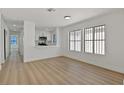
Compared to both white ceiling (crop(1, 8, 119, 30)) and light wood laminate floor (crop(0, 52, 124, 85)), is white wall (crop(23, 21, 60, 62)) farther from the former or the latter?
light wood laminate floor (crop(0, 52, 124, 85))

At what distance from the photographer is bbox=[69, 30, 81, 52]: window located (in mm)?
8883

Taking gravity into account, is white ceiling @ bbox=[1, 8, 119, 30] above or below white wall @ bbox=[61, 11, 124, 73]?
above

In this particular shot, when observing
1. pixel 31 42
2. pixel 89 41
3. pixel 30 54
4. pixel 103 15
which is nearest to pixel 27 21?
pixel 31 42

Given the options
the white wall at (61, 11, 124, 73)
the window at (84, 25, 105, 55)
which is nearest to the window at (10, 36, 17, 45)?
the window at (84, 25, 105, 55)

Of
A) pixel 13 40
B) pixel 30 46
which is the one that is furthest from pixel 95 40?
pixel 13 40

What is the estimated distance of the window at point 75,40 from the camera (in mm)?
8883

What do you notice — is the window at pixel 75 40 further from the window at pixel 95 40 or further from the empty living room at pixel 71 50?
the window at pixel 95 40

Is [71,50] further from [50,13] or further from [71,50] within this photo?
[50,13]

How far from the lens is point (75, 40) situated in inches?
373

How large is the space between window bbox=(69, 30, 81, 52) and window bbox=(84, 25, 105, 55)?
932 mm

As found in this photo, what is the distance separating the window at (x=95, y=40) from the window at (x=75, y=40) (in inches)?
36.7

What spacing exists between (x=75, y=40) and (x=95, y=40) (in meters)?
2.63
